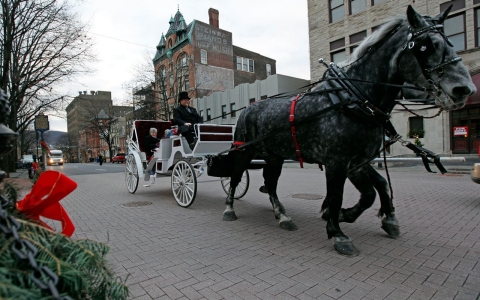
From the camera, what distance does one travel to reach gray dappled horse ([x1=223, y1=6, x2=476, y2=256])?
283cm

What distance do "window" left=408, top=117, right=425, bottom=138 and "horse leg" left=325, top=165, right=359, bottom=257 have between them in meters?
19.0

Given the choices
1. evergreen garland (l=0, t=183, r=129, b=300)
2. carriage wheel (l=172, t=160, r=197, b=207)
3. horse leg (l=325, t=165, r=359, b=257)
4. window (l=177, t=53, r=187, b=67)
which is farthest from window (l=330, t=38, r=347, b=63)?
evergreen garland (l=0, t=183, r=129, b=300)

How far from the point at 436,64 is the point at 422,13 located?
808 inches

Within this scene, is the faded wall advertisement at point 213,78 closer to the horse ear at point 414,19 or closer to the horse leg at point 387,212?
the horse leg at point 387,212

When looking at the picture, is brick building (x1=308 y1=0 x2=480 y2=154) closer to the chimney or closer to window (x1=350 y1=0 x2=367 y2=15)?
window (x1=350 y1=0 x2=367 y2=15)

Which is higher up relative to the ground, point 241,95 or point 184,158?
point 241,95

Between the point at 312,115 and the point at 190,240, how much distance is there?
2.31 metres

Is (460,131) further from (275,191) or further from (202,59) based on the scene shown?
(202,59)

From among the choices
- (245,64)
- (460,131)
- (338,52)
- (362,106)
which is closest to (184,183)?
(362,106)

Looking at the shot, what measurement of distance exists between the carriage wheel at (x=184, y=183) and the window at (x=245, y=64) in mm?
39863

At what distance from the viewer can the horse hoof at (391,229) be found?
3.76m

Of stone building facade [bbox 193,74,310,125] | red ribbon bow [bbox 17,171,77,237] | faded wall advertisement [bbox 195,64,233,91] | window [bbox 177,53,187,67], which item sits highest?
window [bbox 177,53,187,67]

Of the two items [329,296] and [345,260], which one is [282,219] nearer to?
[345,260]

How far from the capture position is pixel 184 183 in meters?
6.04
